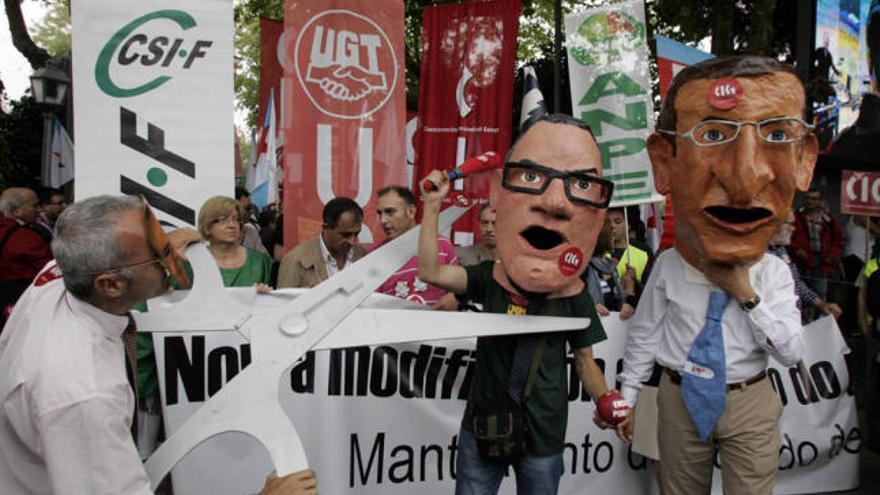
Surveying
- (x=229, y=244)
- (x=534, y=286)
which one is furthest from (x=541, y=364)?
(x=229, y=244)

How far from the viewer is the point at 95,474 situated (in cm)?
164

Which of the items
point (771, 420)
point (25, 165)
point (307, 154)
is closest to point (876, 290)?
point (771, 420)

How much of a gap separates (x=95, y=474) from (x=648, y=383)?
280 centimetres

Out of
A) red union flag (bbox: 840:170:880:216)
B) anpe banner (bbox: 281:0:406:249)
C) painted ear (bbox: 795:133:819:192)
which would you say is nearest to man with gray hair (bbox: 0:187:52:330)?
anpe banner (bbox: 281:0:406:249)

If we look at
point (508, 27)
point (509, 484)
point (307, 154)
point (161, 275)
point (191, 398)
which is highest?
point (508, 27)

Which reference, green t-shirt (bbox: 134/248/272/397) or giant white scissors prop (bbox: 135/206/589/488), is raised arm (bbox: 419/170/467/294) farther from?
green t-shirt (bbox: 134/248/272/397)

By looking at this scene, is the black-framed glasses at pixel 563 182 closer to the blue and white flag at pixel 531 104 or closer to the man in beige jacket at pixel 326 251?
the blue and white flag at pixel 531 104

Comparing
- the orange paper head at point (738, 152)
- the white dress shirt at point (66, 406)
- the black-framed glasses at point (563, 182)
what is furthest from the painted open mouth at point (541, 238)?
the white dress shirt at point (66, 406)

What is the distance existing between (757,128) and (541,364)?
3.90 ft

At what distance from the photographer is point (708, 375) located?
2.90m

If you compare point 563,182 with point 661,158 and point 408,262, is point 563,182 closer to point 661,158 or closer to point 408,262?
point 661,158

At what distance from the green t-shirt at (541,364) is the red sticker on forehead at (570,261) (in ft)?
0.56

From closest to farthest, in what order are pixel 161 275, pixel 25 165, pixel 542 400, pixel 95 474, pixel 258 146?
pixel 95 474, pixel 161 275, pixel 542 400, pixel 258 146, pixel 25 165

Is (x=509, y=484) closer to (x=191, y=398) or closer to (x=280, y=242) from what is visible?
(x=191, y=398)
